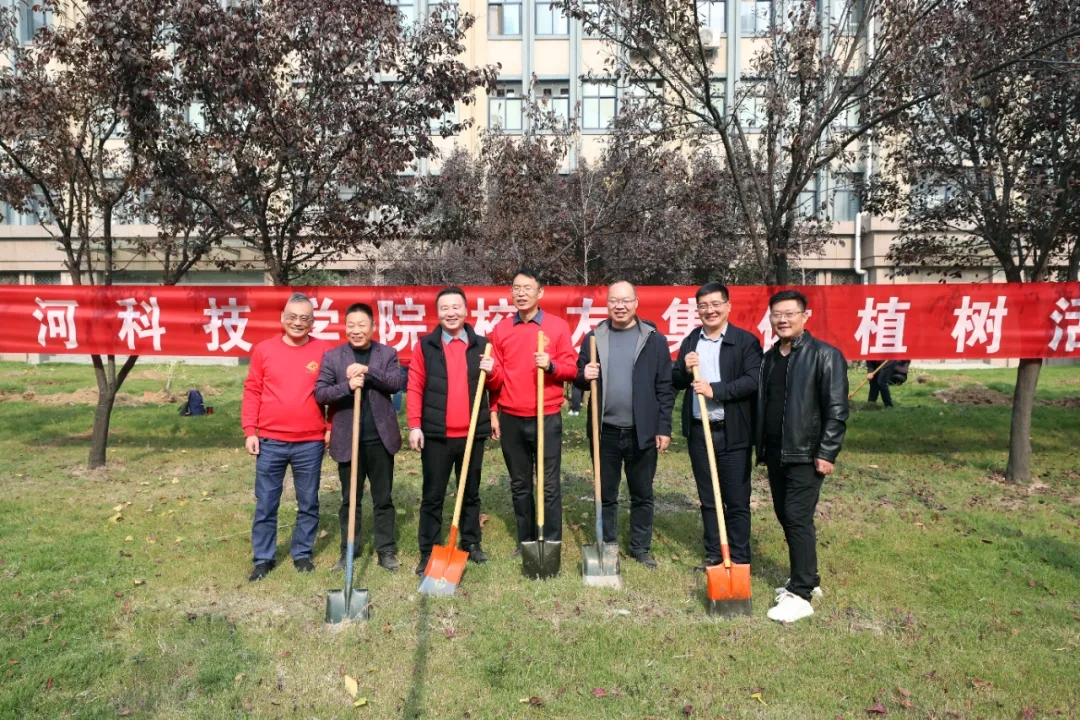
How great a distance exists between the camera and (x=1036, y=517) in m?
6.69

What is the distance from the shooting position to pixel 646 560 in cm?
547

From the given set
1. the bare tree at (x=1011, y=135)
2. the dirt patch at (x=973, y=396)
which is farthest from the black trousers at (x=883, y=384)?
the bare tree at (x=1011, y=135)

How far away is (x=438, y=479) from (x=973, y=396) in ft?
43.7

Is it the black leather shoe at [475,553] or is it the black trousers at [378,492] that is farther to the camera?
the black leather shoe at [475,553]

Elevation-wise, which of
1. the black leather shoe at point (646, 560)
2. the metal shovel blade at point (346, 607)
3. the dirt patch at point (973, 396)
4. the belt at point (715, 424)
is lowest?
Answer: the dirt patch at point (973, 396)

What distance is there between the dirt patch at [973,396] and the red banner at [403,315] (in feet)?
22.4

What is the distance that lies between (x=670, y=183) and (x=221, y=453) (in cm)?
929

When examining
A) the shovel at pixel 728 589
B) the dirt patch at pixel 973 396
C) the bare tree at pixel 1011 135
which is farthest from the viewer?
the dirt patch at pixel 973 396

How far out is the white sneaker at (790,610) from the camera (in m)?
4.45

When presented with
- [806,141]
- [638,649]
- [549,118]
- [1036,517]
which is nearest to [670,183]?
[549,118]

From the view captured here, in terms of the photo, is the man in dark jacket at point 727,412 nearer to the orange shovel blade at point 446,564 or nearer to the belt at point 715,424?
the belt at point 715,424

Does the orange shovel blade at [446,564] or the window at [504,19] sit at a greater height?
the window at [504,19]

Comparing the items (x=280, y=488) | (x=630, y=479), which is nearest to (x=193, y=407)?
(x=280, y=488)

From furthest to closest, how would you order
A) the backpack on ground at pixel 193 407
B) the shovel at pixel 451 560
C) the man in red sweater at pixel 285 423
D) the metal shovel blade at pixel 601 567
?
the backpack on ground at pixel 193 407 < the man in red sweater at pixel 285 423 < the metal shovel blade at pixel 601 567 < the shovel at pixel 451 560
